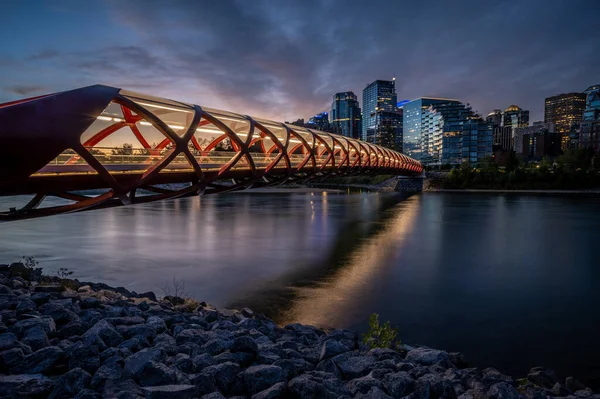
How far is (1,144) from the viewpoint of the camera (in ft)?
25.9

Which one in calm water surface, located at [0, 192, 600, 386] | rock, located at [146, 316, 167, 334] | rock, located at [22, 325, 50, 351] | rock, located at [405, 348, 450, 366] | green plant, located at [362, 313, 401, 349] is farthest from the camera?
calm water surface, located at [0, 192, 600, 386]

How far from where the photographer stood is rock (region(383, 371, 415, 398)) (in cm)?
583

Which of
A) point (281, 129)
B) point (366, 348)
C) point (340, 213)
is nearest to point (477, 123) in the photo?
point (340, 213)

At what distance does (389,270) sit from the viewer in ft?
60.4

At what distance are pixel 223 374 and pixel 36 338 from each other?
3468 mm

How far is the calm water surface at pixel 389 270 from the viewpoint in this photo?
10.5m

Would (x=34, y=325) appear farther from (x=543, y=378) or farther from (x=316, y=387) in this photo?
(x=543, y=378)

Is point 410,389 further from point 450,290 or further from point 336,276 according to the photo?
point 336,276

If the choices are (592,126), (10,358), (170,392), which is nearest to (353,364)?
(170,392)

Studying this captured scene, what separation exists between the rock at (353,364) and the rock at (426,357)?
110 cm

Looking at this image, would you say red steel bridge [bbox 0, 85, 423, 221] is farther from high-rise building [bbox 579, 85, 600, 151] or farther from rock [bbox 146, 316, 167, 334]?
high-rise building [bbox 579, 85, 600, 151]

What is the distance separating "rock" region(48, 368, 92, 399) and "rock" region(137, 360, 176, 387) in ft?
2.32

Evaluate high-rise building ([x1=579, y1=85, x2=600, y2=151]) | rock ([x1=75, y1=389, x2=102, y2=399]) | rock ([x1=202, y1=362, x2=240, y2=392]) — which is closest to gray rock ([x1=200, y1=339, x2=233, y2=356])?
rock ([x1=202, y1=362, x2=240, y2=392])

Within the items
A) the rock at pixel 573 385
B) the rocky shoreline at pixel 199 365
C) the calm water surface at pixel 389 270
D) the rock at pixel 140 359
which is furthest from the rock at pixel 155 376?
the rock at pixel 573 385
